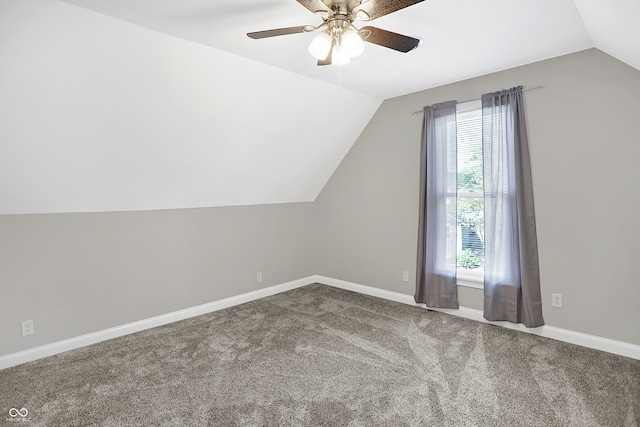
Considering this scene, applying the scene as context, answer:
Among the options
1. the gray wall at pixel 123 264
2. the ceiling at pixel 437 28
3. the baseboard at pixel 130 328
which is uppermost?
the ceiling at pixel 437 28

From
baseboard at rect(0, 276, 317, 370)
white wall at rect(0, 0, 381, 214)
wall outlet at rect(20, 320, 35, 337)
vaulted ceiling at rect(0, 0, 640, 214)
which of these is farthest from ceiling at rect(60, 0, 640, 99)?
baseboard at rect(0, 276, 317, 370)

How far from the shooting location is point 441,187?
3.77 metres

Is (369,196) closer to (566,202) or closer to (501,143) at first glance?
(501,143)

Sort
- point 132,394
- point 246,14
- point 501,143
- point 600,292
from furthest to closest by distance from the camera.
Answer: point 501,143
point 600,292
point 132,394
point 246,14

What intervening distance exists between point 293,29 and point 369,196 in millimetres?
2856

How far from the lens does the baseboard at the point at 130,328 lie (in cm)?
284

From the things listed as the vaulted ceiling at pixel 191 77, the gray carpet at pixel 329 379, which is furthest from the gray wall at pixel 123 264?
the gray carpet at pixel 329 379

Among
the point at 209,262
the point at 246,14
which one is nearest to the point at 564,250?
the point at 246,14

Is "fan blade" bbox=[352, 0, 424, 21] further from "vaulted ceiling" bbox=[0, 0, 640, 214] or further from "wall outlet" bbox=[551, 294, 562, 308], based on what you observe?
"wall outlet" bbox=[551, 294, 562, 308]

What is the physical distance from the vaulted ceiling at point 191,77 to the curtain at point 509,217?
17.8 inches

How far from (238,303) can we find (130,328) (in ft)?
3.83

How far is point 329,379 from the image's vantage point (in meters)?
2.56

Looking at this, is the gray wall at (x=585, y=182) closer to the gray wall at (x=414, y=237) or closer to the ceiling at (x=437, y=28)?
the gray wall at (x=414, y=237)

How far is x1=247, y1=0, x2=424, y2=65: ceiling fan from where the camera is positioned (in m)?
1.70
